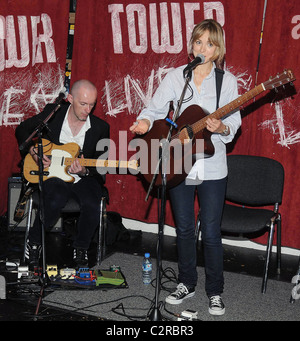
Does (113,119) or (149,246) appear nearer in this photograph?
(149,246)

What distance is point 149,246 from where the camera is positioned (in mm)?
4469

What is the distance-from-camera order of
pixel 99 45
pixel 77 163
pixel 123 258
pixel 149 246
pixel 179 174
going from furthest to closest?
pixel 99 45
pixel 149 246
pixel 123 258
pixel 77 163
pixel 179 174

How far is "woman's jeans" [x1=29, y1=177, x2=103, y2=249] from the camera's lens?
369 cm

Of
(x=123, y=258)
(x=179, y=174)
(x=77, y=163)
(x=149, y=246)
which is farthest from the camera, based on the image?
(x=149, y=246)

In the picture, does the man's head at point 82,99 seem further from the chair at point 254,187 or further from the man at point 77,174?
the chair at point 254,187

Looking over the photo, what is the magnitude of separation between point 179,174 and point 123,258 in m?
1.42

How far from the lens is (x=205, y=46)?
2799mm

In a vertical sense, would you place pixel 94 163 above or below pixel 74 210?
above

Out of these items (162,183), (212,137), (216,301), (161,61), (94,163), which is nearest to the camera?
(162,183)

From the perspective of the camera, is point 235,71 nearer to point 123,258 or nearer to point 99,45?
point 99,45

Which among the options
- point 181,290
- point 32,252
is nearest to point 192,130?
point 181,290

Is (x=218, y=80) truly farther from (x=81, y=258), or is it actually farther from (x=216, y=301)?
(x=81, y=258)

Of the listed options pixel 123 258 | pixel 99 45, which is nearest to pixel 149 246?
pixel 123 258

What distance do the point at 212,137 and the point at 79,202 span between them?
1376mm
